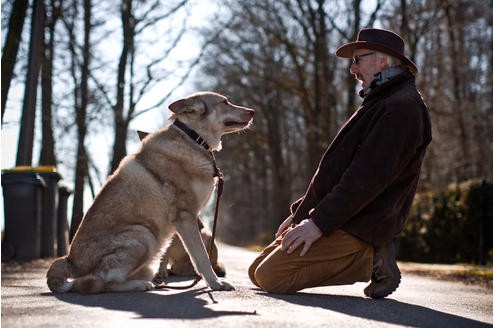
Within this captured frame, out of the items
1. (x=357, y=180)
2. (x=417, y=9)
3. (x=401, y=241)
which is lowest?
(x=401, y=241)

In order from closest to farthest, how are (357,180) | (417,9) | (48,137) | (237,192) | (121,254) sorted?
(357,180), (121,254), (48,137), (417,9), (237,192)

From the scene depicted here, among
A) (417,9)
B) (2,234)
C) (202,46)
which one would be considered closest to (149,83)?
(202,46)

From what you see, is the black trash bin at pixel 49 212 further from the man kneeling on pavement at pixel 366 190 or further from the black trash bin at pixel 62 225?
the man kneeling on pavement at pixel 366 190

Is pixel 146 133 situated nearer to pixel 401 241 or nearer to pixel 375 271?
pixel 375 271

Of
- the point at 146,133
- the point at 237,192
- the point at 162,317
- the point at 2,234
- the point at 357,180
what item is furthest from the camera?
the point at 237,192

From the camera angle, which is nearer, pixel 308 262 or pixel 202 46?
pixel 308 262

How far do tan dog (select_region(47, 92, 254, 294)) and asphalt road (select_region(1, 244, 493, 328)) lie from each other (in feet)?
0.78

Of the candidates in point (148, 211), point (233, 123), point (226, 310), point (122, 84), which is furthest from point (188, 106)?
point (122, 84)

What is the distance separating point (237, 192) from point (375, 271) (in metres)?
49.3

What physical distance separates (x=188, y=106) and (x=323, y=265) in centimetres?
202

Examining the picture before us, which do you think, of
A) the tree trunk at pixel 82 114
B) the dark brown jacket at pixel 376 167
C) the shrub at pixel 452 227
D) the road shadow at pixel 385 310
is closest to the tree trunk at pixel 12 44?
the tree trunk at pixel 82 114

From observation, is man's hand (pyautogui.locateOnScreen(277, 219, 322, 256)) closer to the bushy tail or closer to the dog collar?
the dog collar

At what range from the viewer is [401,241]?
18.8 meters

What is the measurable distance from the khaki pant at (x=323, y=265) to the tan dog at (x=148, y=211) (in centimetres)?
46
